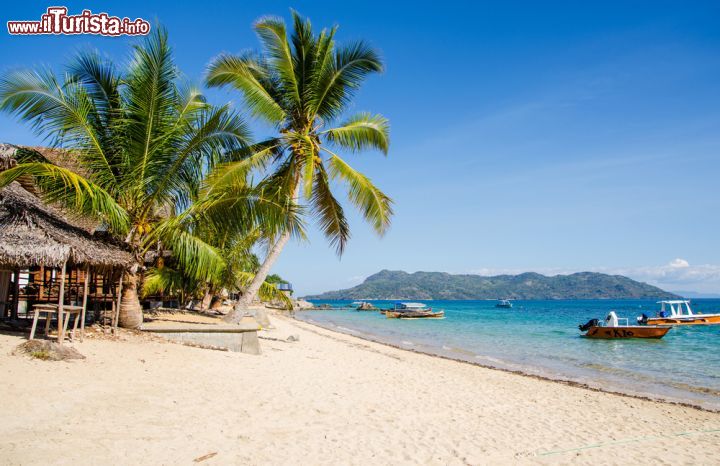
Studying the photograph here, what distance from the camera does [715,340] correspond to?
77.8 ft

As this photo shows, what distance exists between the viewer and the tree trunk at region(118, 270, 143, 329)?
31.9 ft

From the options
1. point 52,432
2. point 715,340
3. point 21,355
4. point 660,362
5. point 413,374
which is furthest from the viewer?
point 715,340

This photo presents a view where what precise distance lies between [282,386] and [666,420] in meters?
6.54

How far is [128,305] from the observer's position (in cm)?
977

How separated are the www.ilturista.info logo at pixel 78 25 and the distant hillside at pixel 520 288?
16305cm

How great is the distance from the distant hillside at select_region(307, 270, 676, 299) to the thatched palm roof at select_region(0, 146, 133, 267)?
16325 cm

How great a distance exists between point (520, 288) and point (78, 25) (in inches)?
6997

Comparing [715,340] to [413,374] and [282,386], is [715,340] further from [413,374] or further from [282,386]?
[282,386]

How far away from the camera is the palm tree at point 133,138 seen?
887 centimetres

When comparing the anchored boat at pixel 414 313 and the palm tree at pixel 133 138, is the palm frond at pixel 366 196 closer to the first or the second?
the palm tree at pixel 133 138

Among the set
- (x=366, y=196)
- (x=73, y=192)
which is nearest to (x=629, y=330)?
(x=366, y=196)

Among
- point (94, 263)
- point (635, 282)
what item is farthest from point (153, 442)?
point (635, 282)

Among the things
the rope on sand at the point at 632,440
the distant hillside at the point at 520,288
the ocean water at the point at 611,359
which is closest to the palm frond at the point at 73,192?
the rope on sand at the point at 632,440

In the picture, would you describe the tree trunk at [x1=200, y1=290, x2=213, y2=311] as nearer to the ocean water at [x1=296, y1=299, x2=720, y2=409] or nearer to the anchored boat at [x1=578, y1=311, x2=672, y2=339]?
the ocean water at [x1=296, y1=299, x2=720, y2=409]
